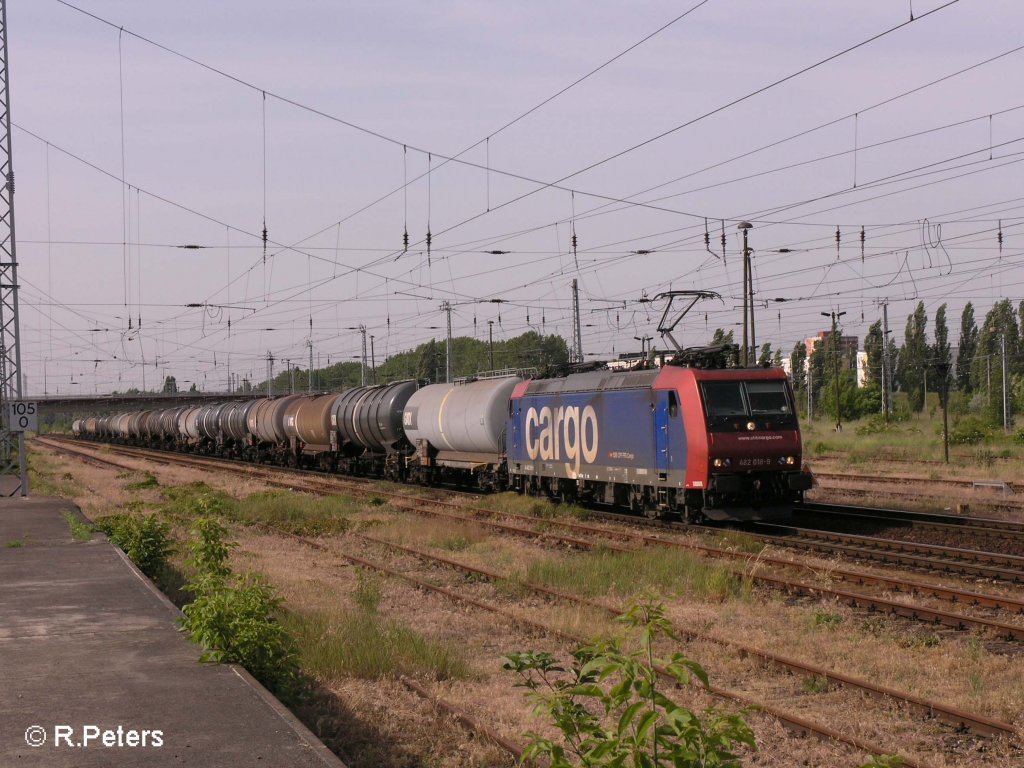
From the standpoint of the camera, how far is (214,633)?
893 cm

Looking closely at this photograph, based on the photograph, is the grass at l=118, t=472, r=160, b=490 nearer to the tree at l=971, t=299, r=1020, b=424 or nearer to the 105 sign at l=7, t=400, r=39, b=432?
the 105 sign at l=7, t=400, r=39, b=432

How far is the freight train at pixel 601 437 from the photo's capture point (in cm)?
1872

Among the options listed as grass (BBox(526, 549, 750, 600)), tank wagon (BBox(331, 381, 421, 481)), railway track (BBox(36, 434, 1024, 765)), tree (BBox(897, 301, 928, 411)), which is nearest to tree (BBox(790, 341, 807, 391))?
tree (BBox(897, 301, 928, 411))

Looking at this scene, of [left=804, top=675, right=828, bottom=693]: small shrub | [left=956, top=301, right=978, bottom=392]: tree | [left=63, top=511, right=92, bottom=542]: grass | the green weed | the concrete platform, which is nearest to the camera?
the concrete platform

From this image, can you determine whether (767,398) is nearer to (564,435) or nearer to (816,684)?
(564,435)

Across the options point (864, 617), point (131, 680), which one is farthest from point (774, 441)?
point (131, 680)

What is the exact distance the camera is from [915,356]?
305 feet

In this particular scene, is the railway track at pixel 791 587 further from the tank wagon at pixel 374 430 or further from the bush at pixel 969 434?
the bush at pixel 969 434

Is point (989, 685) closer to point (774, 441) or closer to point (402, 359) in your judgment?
point (774, 441)

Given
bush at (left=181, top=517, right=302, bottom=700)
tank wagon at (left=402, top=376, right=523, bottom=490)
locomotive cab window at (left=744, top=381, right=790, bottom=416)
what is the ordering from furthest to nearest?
1. tank wagon at (left=402, top=376, right=523, bottom=490)
2. locomotive cab window at (left=744, top=381, right=790, bottom=416)
3. bush at (left=181, top=517, right=302, bottom=700)

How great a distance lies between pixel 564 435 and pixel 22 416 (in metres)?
13.9

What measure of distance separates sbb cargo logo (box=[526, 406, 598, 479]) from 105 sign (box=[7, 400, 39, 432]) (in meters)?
12.6

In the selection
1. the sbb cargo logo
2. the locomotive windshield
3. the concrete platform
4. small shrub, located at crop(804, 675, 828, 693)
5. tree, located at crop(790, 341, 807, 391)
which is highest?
tree, located at crop(790, 341, 807, 391)

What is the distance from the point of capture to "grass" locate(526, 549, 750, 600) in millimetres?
13531
